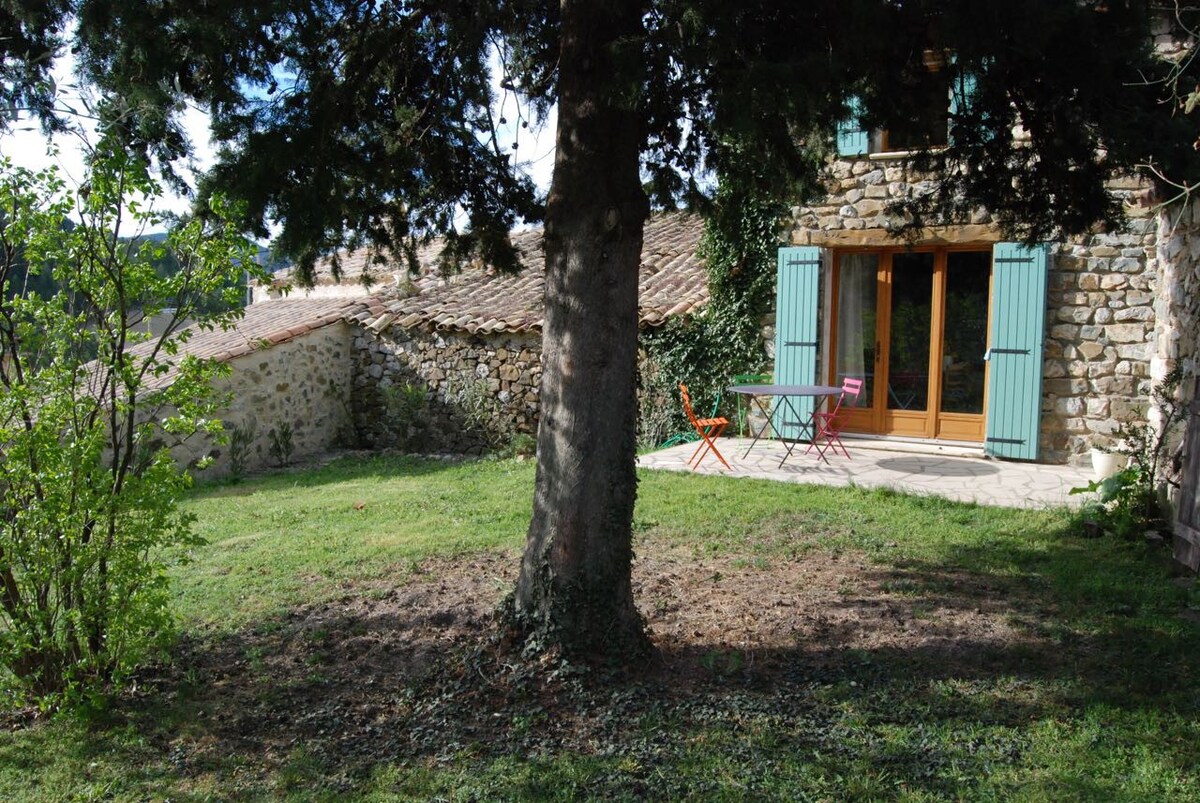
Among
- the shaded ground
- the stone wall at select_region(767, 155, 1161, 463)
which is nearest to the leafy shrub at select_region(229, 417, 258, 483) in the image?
the shaded ground

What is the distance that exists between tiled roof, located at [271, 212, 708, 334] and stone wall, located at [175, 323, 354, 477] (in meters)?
1.06

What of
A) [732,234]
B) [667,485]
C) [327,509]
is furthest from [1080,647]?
[327,509]

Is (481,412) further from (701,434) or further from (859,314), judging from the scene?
(859,314)

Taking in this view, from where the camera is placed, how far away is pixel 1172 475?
20.9ft

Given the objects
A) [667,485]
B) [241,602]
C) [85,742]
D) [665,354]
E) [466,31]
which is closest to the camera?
[85,742]

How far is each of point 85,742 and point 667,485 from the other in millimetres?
5121

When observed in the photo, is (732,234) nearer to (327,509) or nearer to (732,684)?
(732,684)

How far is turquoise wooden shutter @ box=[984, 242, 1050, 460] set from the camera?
29.1ft

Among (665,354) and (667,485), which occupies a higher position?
(665,354)

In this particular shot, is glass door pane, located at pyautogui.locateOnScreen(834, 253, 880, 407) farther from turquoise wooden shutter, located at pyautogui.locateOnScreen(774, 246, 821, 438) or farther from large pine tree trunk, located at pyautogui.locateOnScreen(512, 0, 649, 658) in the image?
large pine tree trunk, located at pyautogui.locateOnScreen(512, 0, 649, 658)

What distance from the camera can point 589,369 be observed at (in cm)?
394

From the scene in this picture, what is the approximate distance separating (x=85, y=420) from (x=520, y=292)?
9786mm

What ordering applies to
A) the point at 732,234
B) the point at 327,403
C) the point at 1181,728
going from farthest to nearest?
the point at 327,403
the point at 732,234
the point at 1181,728

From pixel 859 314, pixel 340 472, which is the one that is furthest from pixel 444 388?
pixel 859 314
